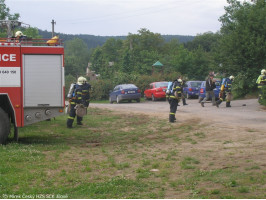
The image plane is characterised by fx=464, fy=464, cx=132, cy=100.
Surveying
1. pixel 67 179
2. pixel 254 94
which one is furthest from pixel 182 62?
pixel 67 179

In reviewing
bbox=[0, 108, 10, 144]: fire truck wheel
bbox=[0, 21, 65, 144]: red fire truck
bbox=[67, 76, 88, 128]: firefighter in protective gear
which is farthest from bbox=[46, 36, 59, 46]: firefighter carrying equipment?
bbox=[67, 76, 88, 128]: firefighter in protective gear

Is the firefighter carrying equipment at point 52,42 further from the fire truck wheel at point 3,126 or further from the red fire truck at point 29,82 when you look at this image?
the fire truck wheel at point 3,126

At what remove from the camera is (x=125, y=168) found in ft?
28.6

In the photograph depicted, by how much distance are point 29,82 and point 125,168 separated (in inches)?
177

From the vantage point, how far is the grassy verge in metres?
6.75

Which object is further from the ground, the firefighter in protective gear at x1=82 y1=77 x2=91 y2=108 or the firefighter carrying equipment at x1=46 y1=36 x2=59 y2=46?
the firefighter carrying equipment at x1=46 y1=36 x2=59 y2=46

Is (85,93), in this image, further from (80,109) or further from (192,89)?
(192,89)

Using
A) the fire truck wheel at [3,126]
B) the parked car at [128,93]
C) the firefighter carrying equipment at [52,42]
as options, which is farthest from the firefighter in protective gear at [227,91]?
the fire truck wheel at [3,126]

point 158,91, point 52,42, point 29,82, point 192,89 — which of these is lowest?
point 158,91

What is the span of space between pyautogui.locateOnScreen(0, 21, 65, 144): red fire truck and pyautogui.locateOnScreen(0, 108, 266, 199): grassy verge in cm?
77

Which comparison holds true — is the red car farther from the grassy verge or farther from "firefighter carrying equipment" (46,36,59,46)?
"firefighter carrying equipment" (46,36,59,46)

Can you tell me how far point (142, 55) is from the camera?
86750 mm

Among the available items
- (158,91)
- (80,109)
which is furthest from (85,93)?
(158,91)

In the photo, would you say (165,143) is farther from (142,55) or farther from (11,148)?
(142,55)
